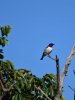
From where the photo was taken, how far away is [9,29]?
9.69m

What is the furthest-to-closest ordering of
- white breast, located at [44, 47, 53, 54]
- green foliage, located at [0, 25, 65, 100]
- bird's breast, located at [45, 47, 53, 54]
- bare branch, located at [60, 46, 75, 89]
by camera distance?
1. bird's breast, located at [45, 47, 53, 54]
2. white breast, located at [44, 47, 53, 54]
3. green foliage, located at [0, 25, 65, 100]
4. bare branch, located at [60, 46, 75, 89]

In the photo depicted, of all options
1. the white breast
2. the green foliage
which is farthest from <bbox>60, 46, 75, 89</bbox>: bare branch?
the white breast

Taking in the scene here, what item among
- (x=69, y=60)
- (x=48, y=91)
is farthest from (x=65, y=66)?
(x=48, y=91)

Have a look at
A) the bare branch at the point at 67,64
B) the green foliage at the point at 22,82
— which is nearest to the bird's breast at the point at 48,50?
the green foliage at the point at 22,82

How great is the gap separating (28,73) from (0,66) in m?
0.73

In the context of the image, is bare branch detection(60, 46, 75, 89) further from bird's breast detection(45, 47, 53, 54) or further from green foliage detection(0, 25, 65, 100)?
bird's breast detection(45, 47, 53, 54)

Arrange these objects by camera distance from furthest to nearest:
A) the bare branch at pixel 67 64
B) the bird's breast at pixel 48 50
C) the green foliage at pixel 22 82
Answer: the bird's breast at pixel 48 50 < the green foliage at pixel 22 82 < the bare branch at pixel 67 64

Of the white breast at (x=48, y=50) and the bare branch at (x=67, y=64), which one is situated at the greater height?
the white breast at (x=48, y=50)

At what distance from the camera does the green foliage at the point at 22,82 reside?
914 centimetres

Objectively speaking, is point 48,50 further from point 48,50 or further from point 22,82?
point 22,82

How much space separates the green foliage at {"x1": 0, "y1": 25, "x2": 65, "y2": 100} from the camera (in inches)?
360

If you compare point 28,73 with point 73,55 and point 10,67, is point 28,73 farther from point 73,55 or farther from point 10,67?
point 73,55

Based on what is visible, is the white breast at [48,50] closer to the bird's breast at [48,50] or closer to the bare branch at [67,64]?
the bird's breast at [48,50]

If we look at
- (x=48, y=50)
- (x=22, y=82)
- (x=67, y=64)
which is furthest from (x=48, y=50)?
(x=67, y=64)
